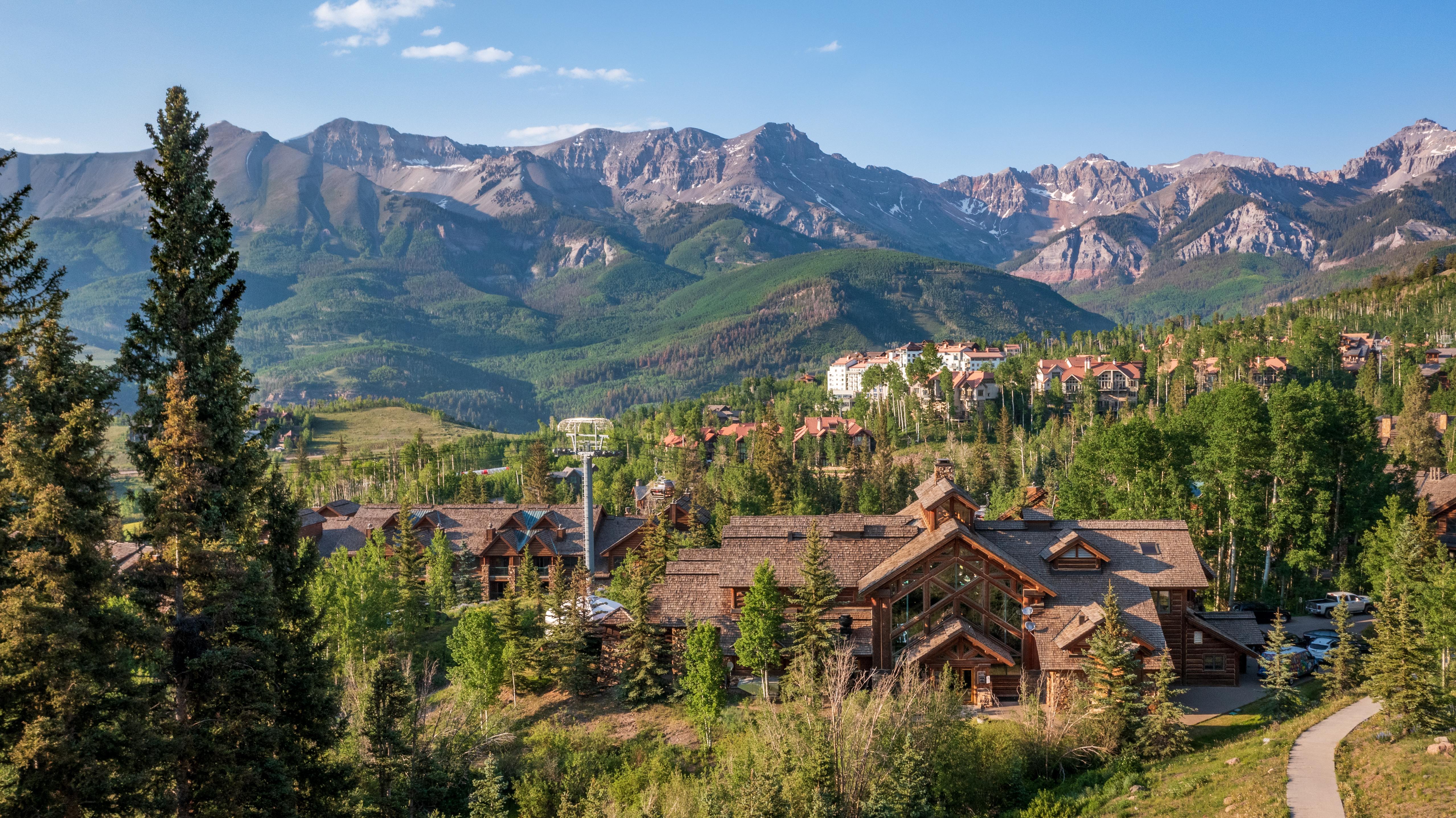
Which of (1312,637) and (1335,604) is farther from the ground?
(1335,604)

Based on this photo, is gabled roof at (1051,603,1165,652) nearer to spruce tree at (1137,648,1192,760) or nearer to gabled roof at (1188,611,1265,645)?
spruce tree at (1137,648,1192,760)

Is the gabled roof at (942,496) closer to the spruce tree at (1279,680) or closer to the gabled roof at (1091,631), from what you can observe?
the gabled roof at (1091,631)

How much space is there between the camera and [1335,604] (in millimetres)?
51188

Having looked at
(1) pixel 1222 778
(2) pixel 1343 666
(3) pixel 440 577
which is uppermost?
(2) pixel 1343 666

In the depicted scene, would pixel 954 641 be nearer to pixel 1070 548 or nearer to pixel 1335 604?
pixel 1070 548

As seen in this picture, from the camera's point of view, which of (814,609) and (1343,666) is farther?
(814,609)

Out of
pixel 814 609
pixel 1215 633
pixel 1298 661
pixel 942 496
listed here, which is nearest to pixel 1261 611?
pixel 1298 661

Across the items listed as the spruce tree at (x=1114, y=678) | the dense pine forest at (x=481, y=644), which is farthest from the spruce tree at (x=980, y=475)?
the spruce tree at (x=1114, y=678)

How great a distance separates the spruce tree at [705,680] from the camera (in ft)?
124

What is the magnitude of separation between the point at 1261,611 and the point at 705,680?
3293 cm

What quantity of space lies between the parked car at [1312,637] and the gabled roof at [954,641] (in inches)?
607

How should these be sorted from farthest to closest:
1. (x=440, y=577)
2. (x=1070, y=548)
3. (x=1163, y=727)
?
(x=440, y=577) < (x=1070, y=548) < (x=1163, y=727)

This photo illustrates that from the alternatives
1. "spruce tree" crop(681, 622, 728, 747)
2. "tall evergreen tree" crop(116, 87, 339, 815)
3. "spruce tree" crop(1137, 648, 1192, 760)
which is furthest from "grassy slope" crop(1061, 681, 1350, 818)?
"tall evergreen tree" crop(116, 87, 339, 815)

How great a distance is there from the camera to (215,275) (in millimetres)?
24797
